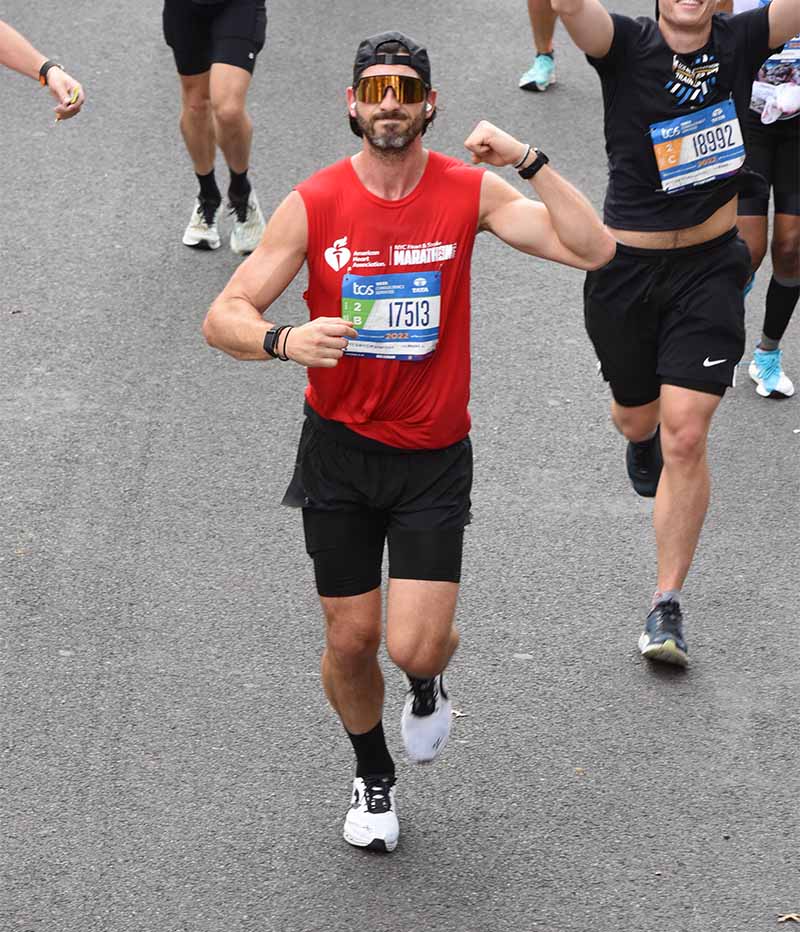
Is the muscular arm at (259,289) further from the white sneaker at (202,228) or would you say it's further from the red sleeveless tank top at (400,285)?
the white sneaker at (202,228)

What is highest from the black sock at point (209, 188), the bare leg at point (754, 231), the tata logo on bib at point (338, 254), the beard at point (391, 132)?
the black sock at point (209, 188)

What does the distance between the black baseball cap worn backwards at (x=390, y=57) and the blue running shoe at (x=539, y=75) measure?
22.1 ft

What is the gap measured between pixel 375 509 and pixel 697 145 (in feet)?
6.32

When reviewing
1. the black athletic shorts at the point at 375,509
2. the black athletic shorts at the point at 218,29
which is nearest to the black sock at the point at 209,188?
the black athletic shorts at the point at 218,29

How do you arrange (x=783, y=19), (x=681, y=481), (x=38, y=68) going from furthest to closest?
1. (x=38, y=68)
2. (x=681, y=481)
3. (x=783, y=19)

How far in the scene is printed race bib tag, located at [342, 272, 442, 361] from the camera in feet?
15.5

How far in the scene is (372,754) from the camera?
200 inches

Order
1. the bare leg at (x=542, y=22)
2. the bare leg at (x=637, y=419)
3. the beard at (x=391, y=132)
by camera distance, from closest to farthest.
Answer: the beard at (x=391, y=132) → the bare leg at (x=637, y=419) → the bare leg at (x=542, y=22)

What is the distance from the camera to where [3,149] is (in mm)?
10344

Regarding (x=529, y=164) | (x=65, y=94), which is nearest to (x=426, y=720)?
(x=529, y=164)

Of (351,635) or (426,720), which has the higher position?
(351,635)

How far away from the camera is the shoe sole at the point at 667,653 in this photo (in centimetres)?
592

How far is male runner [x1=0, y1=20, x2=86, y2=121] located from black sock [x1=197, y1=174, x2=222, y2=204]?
87.3 inches

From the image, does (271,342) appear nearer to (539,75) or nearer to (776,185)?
(776,185)
